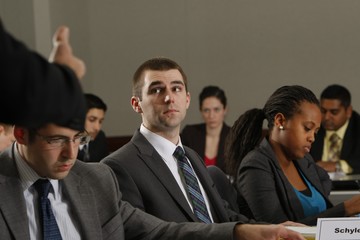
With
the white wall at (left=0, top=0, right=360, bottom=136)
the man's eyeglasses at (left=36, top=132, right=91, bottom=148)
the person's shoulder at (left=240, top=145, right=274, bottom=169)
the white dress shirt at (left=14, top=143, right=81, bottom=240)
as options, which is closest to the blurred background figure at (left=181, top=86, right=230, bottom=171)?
the white wall at (left=0, top=0, right=360, bottom=136)

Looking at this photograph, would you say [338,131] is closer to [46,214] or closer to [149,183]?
[149,183]

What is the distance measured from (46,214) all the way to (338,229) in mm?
953

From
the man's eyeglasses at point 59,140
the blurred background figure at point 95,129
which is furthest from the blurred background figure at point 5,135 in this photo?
the blurred background figure at point 95,129

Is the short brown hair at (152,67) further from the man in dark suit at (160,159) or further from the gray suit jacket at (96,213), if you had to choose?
the gray suit jacket at (96,213)

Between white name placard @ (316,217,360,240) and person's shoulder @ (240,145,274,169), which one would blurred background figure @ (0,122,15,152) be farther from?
white name placard @ (316,217,360,240)

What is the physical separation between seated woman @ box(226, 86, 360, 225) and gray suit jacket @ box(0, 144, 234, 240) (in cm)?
75

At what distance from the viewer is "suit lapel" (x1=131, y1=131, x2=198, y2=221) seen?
112 inches

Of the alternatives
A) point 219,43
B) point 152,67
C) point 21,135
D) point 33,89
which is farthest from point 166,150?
point 219,43

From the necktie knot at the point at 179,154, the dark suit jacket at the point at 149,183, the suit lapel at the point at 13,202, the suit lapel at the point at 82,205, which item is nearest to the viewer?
the suit lapel at the point at 13,202

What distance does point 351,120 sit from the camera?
6160mm

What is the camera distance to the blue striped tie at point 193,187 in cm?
291

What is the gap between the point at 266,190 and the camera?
321cm

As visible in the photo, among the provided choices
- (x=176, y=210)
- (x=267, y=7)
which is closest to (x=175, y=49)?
(x=267, y=7)

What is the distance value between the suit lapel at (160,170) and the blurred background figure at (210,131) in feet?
11.2
